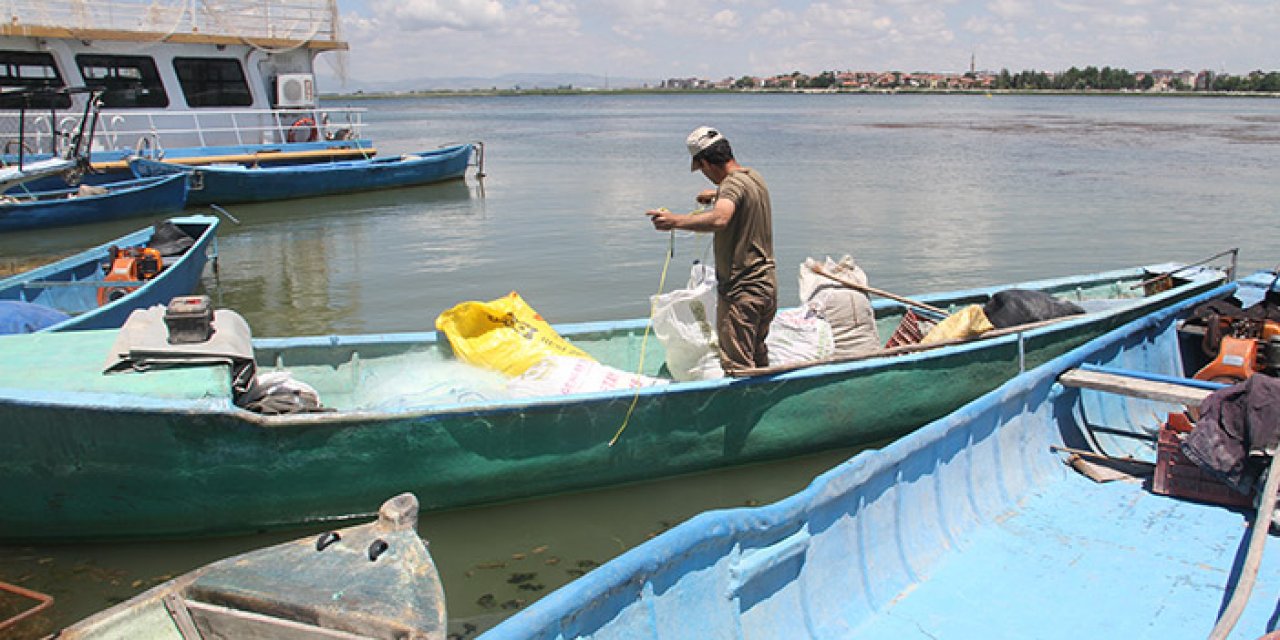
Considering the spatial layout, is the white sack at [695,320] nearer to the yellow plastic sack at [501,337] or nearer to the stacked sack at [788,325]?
the stacked sack at [788,325]

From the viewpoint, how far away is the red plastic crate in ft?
15.0

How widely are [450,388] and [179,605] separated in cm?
289

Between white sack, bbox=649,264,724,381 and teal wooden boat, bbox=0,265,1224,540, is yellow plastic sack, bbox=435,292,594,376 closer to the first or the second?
teal wooden boat, bbox=0,265,1224,540

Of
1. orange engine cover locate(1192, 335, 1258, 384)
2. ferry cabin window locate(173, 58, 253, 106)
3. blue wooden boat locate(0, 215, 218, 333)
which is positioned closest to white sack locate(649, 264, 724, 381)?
orange engine cover locate(1192, 335, 1258, 384)

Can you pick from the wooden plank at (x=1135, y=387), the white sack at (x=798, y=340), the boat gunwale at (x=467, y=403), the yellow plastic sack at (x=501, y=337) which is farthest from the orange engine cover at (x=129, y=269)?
the wooden plank at (x=1135, y=387)

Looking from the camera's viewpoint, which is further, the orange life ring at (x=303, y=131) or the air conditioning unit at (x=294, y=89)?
the orange life ring at (x=303, y=131)

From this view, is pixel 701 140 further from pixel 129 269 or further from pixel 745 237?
pixel 129 269

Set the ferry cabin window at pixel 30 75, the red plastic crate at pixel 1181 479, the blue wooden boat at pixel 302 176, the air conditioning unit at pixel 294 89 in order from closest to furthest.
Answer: the red plastic crate at pixel 1181 479 → the ferry cabin window at pixel 30 75 → the blue wooden boat at pixel 302 176 → the air conditioning unit at pixel 294 89

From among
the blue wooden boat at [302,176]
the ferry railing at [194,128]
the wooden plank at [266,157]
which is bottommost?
the blue wooden boat at [302,176]

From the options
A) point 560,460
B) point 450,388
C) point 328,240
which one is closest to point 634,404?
point 560,460

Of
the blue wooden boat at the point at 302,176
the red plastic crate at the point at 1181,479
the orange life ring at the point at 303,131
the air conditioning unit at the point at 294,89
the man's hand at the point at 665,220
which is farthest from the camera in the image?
the orange life ring at the point at 303,131

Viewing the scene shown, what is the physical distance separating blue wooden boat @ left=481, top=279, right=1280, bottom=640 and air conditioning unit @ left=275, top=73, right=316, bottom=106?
1913cm

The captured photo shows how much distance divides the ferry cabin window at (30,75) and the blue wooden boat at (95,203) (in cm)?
188

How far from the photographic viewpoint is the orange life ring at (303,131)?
68.9 ft
